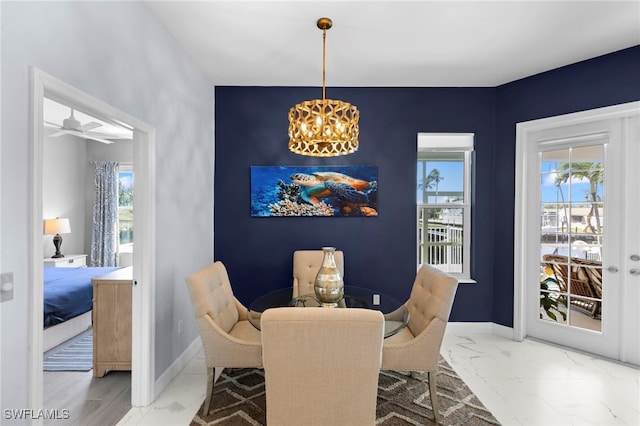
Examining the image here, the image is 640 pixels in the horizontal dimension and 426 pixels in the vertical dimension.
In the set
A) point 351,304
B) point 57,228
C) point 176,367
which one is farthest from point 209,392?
point 57,228

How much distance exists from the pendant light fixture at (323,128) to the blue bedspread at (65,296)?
9.46ft

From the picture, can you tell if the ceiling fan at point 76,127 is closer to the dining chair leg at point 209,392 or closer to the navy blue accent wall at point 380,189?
the navy blue accent wall at point 380,189

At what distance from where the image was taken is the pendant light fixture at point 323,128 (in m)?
2.10

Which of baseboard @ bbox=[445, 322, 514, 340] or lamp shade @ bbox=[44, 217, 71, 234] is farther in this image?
lamp shade @ bbox=[44, 217, 71, 234]

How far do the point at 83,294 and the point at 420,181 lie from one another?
398 cm

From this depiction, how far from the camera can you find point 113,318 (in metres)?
2.54

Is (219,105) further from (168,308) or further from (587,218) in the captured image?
(587,218)

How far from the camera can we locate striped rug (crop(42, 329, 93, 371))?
2.75m

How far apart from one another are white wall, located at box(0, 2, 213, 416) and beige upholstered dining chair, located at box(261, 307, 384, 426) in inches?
40.3

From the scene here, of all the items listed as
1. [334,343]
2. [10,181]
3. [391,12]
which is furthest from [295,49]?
[334,343]

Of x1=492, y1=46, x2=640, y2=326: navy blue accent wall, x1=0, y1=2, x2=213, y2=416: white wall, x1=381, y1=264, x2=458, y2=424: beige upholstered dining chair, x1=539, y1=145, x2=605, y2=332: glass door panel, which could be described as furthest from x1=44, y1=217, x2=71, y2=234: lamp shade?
x1=539, y1=145, x2=605, y2=332: glass door panel

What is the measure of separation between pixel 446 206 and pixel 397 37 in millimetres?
2011

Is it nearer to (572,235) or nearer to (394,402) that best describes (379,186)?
(572,235)

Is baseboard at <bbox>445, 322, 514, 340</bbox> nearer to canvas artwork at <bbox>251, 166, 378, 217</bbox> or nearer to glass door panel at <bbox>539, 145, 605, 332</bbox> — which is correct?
glass door panel at <bbox>539, 145, 605, 332</bbox>
